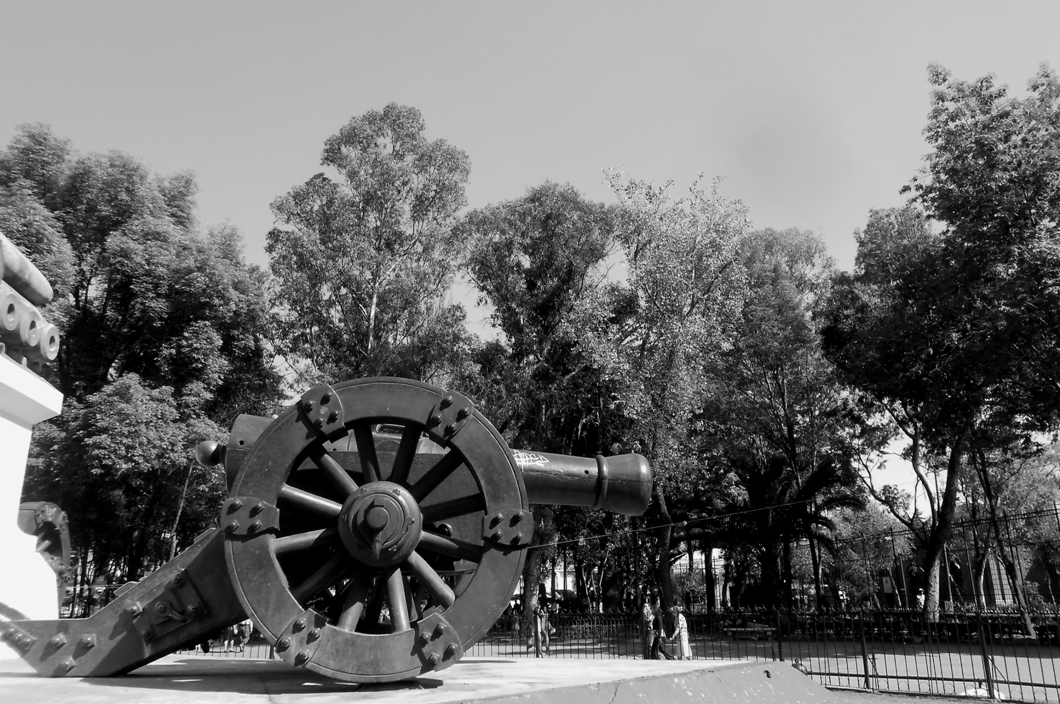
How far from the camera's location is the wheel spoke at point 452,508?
149 inches

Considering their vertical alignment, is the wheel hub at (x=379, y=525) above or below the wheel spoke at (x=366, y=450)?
below

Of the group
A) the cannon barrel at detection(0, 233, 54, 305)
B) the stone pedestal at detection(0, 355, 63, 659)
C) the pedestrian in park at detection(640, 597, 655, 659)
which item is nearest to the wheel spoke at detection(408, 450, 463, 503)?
the stone pedestal at detection(0, 355, 63, 659)

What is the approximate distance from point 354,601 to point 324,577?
0.61 ft

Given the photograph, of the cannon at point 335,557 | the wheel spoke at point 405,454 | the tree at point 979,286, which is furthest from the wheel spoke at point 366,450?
the tree at point 979,286

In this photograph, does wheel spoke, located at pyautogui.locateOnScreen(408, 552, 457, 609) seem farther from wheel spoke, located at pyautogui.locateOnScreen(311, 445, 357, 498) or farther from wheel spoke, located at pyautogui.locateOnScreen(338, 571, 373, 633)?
wheel spoke, located at pyautogui.locateOnScreen(311, 445, 357, 498)

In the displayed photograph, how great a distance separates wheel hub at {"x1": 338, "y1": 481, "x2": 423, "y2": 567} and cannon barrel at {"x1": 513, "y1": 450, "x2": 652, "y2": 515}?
102 cm

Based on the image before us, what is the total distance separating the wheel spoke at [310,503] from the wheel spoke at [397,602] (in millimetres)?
415

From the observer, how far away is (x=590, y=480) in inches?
178

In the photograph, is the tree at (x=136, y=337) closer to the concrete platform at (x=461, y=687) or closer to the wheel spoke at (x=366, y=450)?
the concrete platform at (x=461, y=687)

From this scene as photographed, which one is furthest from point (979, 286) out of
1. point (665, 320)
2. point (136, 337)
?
point (136, 337)

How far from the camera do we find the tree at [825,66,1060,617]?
15109 millimetres

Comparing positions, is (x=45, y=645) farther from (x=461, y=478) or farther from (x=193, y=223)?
(x=193, y=223)

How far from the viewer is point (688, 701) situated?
3168 mm

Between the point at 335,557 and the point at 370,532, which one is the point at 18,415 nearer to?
the point at 335,557
